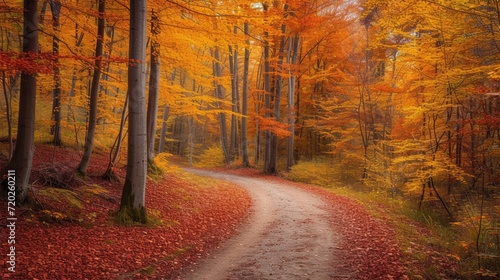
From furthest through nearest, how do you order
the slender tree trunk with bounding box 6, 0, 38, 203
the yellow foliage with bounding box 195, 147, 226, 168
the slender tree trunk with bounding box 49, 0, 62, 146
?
the yellow foliage with bounding box 195, 147, 226, 168
the slender tree trunk with bounding box 49, 0, 62, 146
the slender tree trunk with bounding box 6, 0, 38, 203

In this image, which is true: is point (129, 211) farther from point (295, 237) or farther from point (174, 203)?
point (295, 237)

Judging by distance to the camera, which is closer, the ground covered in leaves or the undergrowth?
the ground covered in leaves

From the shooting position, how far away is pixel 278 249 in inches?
269

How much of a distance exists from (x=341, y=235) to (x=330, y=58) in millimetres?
18615

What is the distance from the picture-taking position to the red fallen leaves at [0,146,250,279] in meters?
5.16

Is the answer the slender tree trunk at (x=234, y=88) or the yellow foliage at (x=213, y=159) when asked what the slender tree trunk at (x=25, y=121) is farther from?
the yellow foliage at (x=213, y=159)

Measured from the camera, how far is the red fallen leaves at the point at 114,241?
5.16m

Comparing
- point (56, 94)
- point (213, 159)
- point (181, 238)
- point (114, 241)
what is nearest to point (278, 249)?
point (181, 238)

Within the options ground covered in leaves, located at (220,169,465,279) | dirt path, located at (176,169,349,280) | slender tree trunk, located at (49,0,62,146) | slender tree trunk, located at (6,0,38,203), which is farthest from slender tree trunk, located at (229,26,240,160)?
slender tree trunk, located at (6,0,38,203)

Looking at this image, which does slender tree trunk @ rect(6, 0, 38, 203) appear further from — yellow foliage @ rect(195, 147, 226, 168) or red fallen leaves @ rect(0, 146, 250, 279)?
yellow foliage @ rect(195, 147, 226, 168)

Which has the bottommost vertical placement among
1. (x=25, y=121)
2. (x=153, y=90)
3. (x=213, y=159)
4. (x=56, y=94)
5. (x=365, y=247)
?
(x=213, y=159)

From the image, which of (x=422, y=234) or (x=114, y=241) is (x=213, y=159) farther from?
(x=114, y=241)

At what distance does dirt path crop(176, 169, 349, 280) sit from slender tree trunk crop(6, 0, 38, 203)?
4125 millimetres

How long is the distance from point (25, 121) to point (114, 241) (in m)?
3.16
